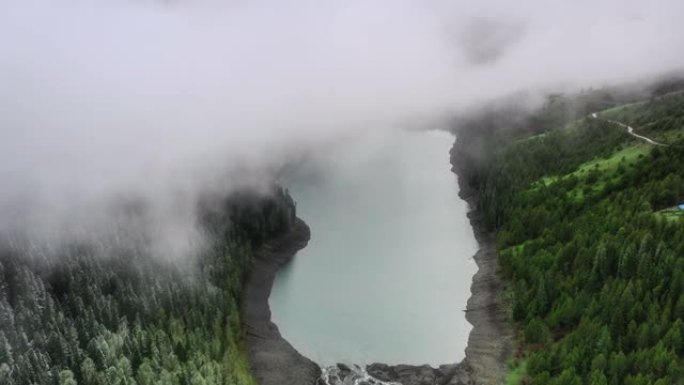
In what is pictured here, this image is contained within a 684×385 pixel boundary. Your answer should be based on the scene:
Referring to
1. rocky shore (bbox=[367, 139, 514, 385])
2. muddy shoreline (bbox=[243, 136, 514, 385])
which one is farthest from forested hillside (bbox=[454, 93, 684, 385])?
muddy shoreline (bbox=[243, 136, 514, 385])

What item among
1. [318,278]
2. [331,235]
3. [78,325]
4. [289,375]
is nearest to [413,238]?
[331,235]

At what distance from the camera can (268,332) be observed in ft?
378

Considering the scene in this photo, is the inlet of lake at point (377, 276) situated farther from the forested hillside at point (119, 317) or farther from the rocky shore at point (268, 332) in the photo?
the forested hillside at point (119, 317)

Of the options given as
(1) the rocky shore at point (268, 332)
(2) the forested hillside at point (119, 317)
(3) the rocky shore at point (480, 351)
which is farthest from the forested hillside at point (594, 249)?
(2) the forested hillside at point (119, 317)

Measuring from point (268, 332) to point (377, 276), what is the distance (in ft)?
108

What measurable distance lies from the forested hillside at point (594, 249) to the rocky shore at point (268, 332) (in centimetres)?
3550

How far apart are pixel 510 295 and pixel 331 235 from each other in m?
52.0

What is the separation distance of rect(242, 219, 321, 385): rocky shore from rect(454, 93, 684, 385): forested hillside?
3550 centimetres

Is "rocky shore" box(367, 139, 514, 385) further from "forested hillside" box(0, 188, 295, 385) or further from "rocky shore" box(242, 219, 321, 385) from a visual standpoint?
"forested hillside" box(0, 188, 295, 385)

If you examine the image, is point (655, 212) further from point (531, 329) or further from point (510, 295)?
point (531, 329)

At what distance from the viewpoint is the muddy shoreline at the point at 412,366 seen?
337 ft

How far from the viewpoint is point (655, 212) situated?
128 metres

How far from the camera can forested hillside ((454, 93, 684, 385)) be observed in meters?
93.4

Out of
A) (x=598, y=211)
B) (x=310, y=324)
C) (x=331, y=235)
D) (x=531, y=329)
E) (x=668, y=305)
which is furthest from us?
(x=331, y=235)
